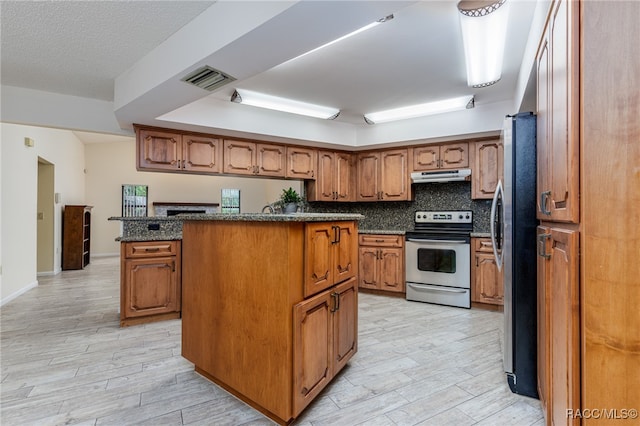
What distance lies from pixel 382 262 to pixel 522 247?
2601 mm

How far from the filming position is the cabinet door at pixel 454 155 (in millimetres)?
4168

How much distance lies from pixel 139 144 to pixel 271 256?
2772mm

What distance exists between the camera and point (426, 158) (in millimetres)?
4387

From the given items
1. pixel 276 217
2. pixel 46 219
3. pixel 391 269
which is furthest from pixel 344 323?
pixel 46 219

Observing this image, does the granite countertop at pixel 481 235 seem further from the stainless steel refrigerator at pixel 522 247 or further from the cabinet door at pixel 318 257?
the cabinet door at pixel 318 257

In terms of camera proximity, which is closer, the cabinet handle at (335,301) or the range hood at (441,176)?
the cabinet handle at (335,301)

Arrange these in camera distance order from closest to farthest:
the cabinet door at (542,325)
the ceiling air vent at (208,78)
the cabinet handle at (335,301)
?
the cabinet door at (542,325) < the cabinet handle at (335,301) < the ceiling air vent at (208,78)

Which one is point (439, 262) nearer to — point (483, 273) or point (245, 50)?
point (483, 273)

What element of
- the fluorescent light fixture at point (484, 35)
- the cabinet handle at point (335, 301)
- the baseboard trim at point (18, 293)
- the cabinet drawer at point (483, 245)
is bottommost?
the baseboard trim at point (18, 293)

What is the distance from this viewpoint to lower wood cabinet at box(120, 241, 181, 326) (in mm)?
3199

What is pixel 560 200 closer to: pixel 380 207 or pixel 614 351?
pixel 614 351

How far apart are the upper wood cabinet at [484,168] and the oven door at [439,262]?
67 cm

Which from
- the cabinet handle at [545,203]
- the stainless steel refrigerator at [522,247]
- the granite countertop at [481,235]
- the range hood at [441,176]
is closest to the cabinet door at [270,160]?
the range hood at [441,176]

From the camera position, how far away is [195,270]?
2.19m
